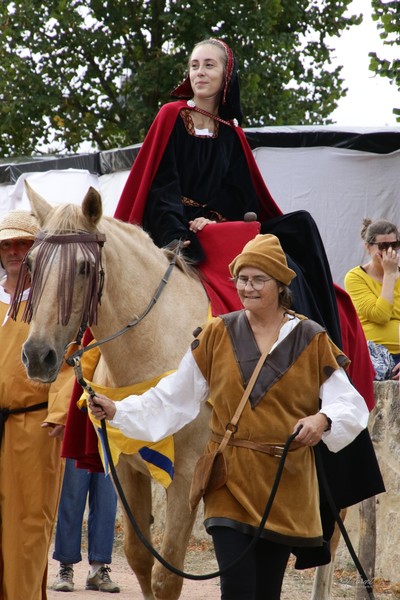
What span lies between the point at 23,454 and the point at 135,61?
13.9 meters

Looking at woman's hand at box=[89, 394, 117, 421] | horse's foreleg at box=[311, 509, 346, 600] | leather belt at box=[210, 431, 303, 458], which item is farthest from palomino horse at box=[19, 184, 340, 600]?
horse's foreleg at box=[311, 509, 346, 600]

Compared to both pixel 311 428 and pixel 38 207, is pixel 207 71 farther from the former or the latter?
pixel 311 428

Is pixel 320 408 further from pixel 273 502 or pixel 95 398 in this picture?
pixel 95 398

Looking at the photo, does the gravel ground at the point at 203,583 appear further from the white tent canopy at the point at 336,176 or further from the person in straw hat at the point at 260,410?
the white tent canopy at the point at 336,176

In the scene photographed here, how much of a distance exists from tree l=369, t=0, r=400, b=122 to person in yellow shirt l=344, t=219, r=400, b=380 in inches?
76.1

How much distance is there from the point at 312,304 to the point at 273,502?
1.84m

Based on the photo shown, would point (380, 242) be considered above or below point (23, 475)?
above

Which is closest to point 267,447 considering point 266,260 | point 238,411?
point 238,411

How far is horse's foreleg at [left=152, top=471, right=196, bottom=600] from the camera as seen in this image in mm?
4715

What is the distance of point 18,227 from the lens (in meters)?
5.11

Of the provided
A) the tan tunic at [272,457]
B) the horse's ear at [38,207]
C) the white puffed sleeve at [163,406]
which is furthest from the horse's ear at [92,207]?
the tan tunic at [272,457]

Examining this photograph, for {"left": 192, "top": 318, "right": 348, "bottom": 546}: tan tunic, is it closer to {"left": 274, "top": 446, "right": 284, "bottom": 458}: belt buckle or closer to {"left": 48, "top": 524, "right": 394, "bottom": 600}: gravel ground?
{"left": 274, "top": 446, "right": 284, "bottom": 458}: belt buckle

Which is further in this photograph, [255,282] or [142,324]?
[142,324]

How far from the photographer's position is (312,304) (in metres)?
5.47
